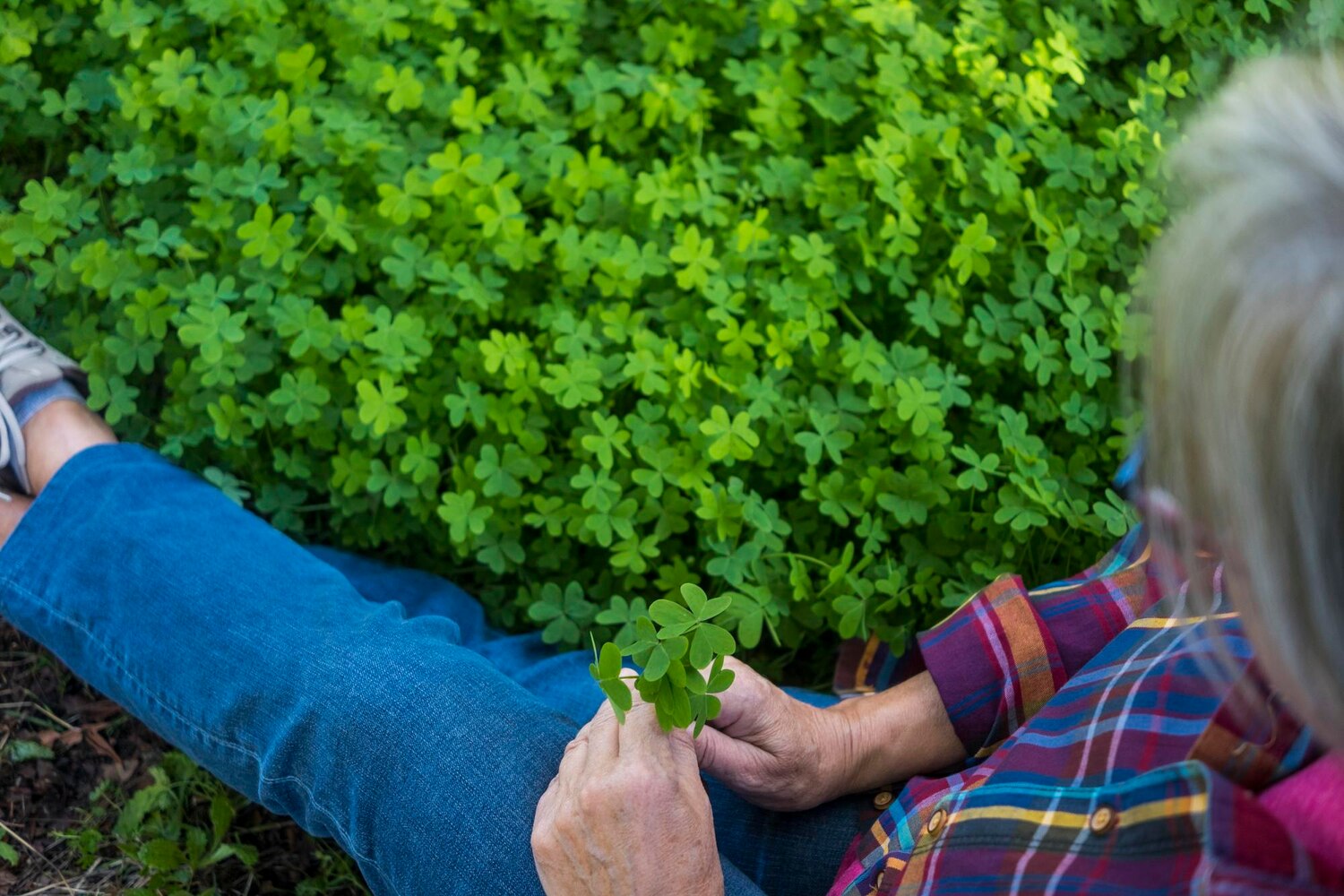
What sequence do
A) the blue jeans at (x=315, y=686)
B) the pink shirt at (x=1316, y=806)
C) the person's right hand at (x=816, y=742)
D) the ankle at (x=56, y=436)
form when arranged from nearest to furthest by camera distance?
1. the pink shirt at (x=1316, y=806)
2. the blue jeans at (x=315, y=686)
3. the person's right hand at (x=816, y=742)
4. the ankle at (x=56, y=436)

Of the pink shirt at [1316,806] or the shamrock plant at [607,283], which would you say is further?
the shamrock plant at [607,283]

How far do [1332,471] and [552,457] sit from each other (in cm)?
178

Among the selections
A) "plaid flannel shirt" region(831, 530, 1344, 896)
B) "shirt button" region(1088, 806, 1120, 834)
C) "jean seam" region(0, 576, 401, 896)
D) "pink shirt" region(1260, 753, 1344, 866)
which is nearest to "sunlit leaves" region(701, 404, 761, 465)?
"plaid flannel shirt" region(831, 530, 1344, 896)

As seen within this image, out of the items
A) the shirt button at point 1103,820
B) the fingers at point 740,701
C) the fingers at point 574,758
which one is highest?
the shirt button at point 1103,820

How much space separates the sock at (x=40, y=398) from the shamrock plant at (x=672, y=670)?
160 centimetres

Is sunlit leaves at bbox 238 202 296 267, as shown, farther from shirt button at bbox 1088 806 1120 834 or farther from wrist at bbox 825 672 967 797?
shirt button at bbox 1088 806 1120 834

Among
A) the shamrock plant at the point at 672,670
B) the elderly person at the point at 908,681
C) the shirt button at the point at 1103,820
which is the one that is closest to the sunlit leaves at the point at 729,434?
the elderly person at the point at 908,681

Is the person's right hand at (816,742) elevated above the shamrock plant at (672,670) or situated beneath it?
situated beneath

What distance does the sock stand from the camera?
2.30 meters

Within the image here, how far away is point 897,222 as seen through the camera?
256 centimetres

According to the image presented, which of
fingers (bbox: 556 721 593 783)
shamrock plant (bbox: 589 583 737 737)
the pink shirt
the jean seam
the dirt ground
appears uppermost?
the pink shirt

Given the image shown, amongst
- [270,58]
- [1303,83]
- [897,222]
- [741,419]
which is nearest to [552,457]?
[741,419]

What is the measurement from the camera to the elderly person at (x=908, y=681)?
854 millimetres

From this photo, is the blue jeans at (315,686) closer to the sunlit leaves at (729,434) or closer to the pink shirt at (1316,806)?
the sunlit leaves at (729,434)
